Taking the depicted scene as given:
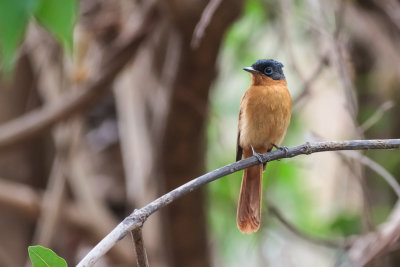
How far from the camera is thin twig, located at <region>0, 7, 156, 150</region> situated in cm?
350

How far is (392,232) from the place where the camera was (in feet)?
9.58

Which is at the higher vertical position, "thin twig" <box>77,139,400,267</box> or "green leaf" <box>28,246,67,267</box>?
"thin twig" <box>77,139,400,267</box>

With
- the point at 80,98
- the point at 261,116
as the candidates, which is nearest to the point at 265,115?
the point at 261,116

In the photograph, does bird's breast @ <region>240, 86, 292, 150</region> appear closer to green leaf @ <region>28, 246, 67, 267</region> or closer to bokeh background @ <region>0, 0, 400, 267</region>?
bokeh background @ <region>0, 0, 400, 267</region>

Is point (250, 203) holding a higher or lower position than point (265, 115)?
lower

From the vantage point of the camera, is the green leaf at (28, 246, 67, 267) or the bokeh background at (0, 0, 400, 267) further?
the bokeh background at (0, 0, 400, 267)

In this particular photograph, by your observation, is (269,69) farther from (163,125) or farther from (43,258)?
(43,258)

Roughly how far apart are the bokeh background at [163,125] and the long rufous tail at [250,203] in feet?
1.11

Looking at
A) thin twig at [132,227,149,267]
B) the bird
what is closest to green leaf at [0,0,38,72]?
the bird

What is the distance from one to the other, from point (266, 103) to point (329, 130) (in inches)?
136

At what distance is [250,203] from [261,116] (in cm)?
41

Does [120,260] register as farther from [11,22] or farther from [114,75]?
[11,22]

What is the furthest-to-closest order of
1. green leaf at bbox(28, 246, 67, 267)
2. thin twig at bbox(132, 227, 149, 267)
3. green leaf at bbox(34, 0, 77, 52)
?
green leaf at bbox(34, 0, 77, 52), thin twig at bbox(132, 227, 149, 267), green leaf at bbox(28, 246, 67, 267)

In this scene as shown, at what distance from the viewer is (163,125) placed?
3461 millimetres
